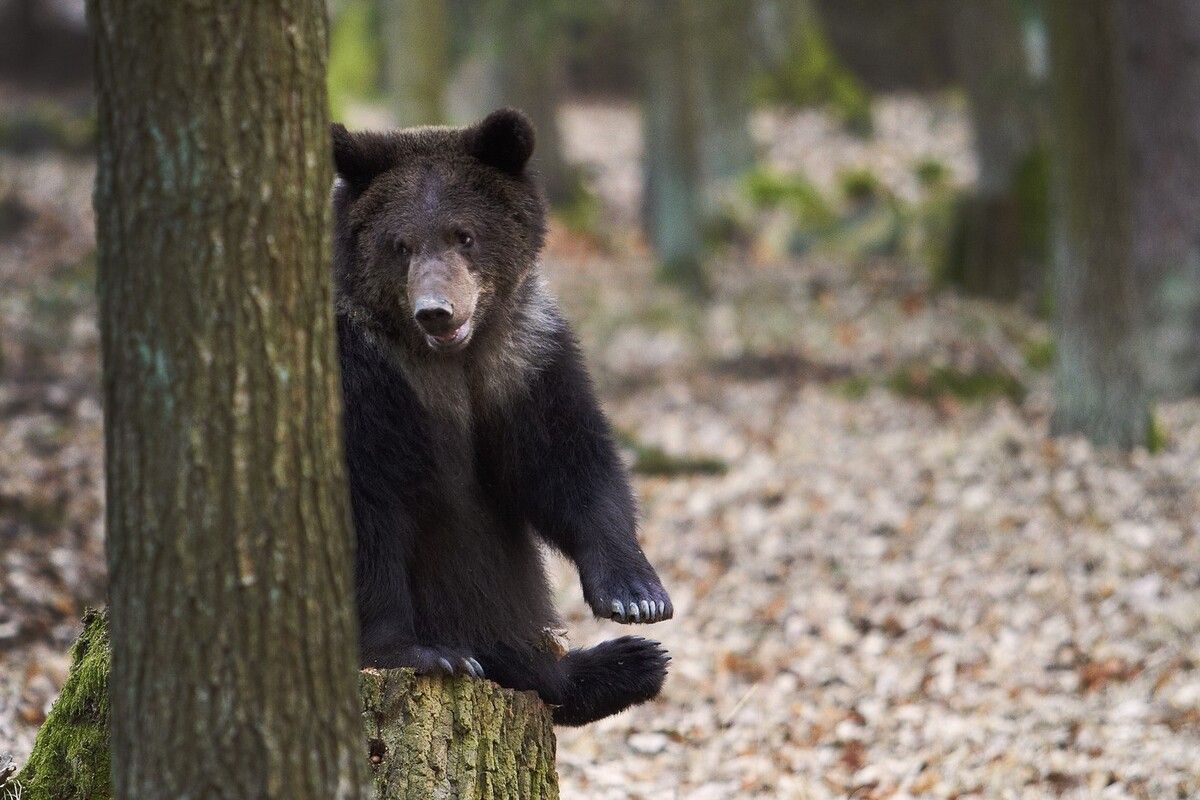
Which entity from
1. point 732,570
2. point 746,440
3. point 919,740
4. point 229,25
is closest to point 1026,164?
point 746,440

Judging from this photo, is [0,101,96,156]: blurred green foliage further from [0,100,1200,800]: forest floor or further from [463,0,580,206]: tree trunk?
[463,0,580,206]: tree trunk

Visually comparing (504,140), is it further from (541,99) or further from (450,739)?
(541,99)

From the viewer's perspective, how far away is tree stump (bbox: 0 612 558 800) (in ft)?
11.5

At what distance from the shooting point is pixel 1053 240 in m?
9.61

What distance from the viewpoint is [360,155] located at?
14.2 ft

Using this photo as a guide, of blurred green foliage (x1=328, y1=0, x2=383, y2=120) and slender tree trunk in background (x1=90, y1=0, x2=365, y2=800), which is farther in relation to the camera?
blurred green foliage (x1=328, y1=0, x2=383, y2=120)

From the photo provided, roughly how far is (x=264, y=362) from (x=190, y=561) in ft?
1.32

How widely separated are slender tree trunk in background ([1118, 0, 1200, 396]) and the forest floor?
0.65m

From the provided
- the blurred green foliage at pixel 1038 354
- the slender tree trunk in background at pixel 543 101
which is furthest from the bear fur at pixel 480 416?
the slender tree trunk in background at pixel 543 101

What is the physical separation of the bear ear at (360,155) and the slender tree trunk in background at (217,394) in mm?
1679

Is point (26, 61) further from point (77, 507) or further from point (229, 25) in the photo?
point (229, 25)

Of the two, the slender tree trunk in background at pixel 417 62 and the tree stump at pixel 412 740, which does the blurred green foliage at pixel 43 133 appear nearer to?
the slender tree trunk in background at pixel 417 62

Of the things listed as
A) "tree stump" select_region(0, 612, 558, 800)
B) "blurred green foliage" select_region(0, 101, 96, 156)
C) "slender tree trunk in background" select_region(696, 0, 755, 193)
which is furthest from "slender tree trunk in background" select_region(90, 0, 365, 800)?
"slender tree trunk in background" select_region(696, 0, 755, 193)

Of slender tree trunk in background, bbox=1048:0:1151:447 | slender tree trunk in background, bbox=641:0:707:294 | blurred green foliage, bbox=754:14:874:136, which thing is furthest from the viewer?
blurred green foliage, bbox=754:14:874:136
